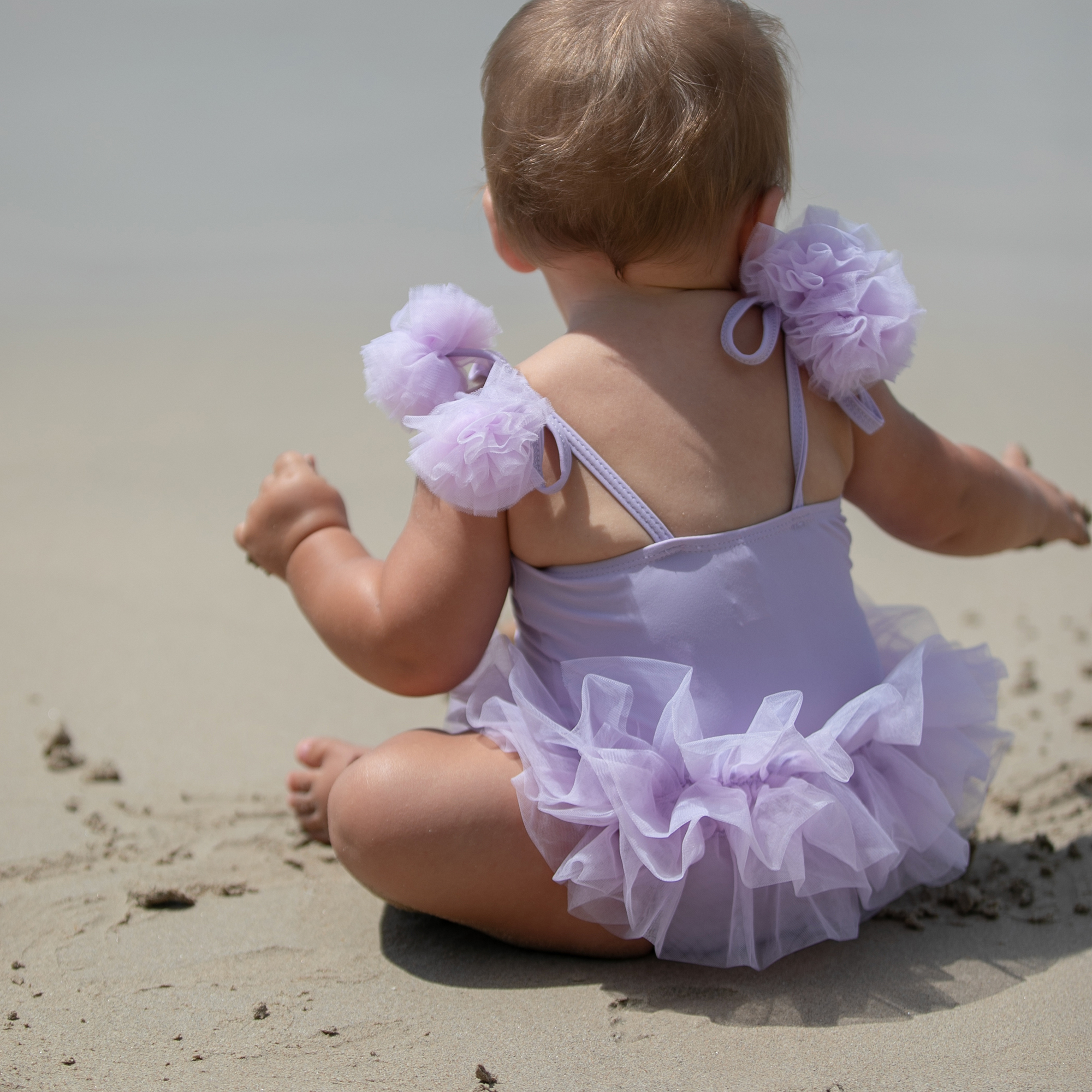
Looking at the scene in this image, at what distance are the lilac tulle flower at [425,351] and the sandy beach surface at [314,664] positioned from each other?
18cm

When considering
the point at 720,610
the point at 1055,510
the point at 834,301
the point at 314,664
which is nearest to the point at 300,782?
the point at 314,664

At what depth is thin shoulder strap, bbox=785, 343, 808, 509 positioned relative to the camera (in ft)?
3.74

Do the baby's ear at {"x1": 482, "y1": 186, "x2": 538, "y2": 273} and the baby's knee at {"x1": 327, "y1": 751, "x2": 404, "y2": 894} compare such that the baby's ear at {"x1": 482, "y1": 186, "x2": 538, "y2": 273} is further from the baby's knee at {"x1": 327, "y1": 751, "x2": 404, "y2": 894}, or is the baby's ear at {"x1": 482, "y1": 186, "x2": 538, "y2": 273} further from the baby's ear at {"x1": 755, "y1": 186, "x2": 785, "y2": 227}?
the baby's knee at {"x1": 327, "y1": 751, "x2": 404, "y2": 894}

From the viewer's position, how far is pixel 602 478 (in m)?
1.08

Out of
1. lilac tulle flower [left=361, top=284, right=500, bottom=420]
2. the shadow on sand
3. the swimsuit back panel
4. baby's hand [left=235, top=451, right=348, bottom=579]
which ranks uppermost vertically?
lilac tulle flower [left=361, top=284, right=500, bottom=420]

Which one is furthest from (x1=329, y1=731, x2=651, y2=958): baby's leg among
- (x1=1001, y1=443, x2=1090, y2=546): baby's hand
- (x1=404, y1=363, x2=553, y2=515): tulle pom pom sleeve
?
(x1=1001, y1=443, x2=1090, y2=546): baby's hand

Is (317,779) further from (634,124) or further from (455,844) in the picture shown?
(634,124)

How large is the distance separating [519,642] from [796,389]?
0.38 meters

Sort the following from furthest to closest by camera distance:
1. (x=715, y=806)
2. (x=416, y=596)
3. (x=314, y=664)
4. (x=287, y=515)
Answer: (x=314, y=664), (x=287, y=515), (x=416, y=596), (x=715, y=806)

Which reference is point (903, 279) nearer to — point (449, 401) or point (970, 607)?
point (449, 401)

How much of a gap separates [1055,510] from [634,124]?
786mm

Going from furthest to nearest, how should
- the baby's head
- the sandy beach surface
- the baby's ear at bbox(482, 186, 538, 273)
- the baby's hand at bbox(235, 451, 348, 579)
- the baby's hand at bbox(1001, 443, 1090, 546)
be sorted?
the baby's hand at bbox(1001, 443, 1090, 546) → the baby's hand at bbox(235, 451, 348, 579) → the baby's ear at bbox(482, 186, 538, 273) → the baby's head → the sandy beach surface

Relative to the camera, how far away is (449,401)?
1118 millimetres

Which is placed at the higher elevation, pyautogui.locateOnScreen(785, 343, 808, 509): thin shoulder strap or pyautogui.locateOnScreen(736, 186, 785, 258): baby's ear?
pyautogui.locateOnScreen(736, 186, 785, 258): baby's ear
